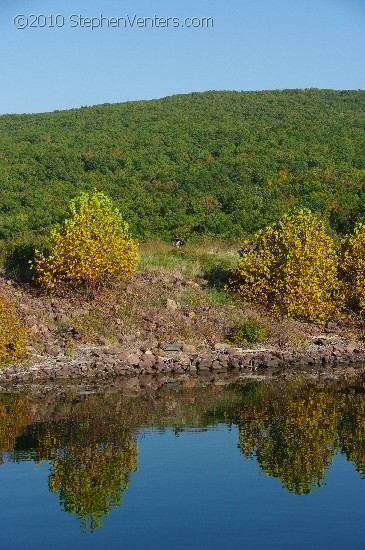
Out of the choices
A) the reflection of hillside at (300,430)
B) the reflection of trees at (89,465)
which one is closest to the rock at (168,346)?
the reflection of hillside at (300,430)

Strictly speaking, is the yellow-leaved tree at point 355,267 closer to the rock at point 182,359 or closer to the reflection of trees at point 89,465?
the rock at point 182,359

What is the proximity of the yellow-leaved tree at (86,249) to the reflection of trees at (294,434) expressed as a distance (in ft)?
33.5

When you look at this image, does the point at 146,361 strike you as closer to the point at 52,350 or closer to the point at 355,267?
the point at 52,350

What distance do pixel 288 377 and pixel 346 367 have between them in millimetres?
3470

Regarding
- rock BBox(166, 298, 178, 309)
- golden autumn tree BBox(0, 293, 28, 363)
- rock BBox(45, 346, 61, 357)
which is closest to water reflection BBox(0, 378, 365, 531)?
golden autumn tree BBox(0, 293, 28, 363)

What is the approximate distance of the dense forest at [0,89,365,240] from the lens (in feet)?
218

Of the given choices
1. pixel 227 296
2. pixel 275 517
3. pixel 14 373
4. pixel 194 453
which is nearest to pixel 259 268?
pixel 227 296

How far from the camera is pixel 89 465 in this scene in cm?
1811

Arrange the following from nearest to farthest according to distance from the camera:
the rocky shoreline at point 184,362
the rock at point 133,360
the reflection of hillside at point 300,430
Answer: the reflection of hillside at point 300,430 < the rocky shoreline at point 184,362 < the rock at point 133,360

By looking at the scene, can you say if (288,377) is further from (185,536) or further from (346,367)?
(185,536)

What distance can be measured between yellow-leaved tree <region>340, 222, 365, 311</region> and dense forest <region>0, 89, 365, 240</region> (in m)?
19.9

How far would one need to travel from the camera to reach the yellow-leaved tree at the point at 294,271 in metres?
34.8

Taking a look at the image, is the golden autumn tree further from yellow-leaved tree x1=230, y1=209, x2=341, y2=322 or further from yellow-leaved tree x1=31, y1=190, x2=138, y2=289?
yellow-leaved tree x1=230, y1=209, x2=341, y2=322

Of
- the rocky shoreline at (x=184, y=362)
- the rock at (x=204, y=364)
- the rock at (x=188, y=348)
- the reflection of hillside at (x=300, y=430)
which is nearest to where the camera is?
the reflection of hillside at (x=300, y=430)
